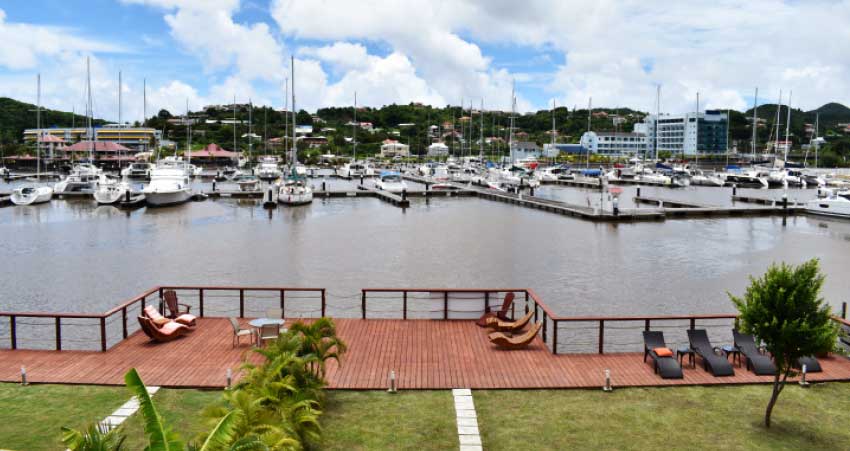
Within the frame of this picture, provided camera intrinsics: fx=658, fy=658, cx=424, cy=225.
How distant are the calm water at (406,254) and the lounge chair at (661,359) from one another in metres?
8.48

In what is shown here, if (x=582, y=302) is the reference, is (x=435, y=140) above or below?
above

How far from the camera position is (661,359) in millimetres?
12922

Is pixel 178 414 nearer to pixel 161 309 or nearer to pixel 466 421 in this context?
pixel 466 421

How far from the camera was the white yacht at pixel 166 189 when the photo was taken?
192 ft

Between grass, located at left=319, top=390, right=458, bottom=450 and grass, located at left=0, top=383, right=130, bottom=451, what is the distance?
12.5 ft

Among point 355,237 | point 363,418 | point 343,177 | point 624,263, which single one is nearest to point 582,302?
point 624,263

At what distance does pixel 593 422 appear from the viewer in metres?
10.7

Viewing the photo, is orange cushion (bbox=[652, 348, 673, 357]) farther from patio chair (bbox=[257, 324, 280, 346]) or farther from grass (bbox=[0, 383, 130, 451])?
grass (bbox=[0, 383, 130, 451])

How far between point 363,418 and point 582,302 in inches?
570

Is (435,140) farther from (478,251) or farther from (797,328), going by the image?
(797,328)

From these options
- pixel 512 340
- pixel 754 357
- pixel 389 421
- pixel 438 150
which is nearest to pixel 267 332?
pixel 389 421

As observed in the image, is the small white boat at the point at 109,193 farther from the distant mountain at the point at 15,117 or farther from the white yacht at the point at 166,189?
the distant mountain at the point at 15,117

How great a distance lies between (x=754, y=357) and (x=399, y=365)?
713 centimetres

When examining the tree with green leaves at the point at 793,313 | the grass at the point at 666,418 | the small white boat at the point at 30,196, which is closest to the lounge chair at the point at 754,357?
the grass at the point at 666,418
